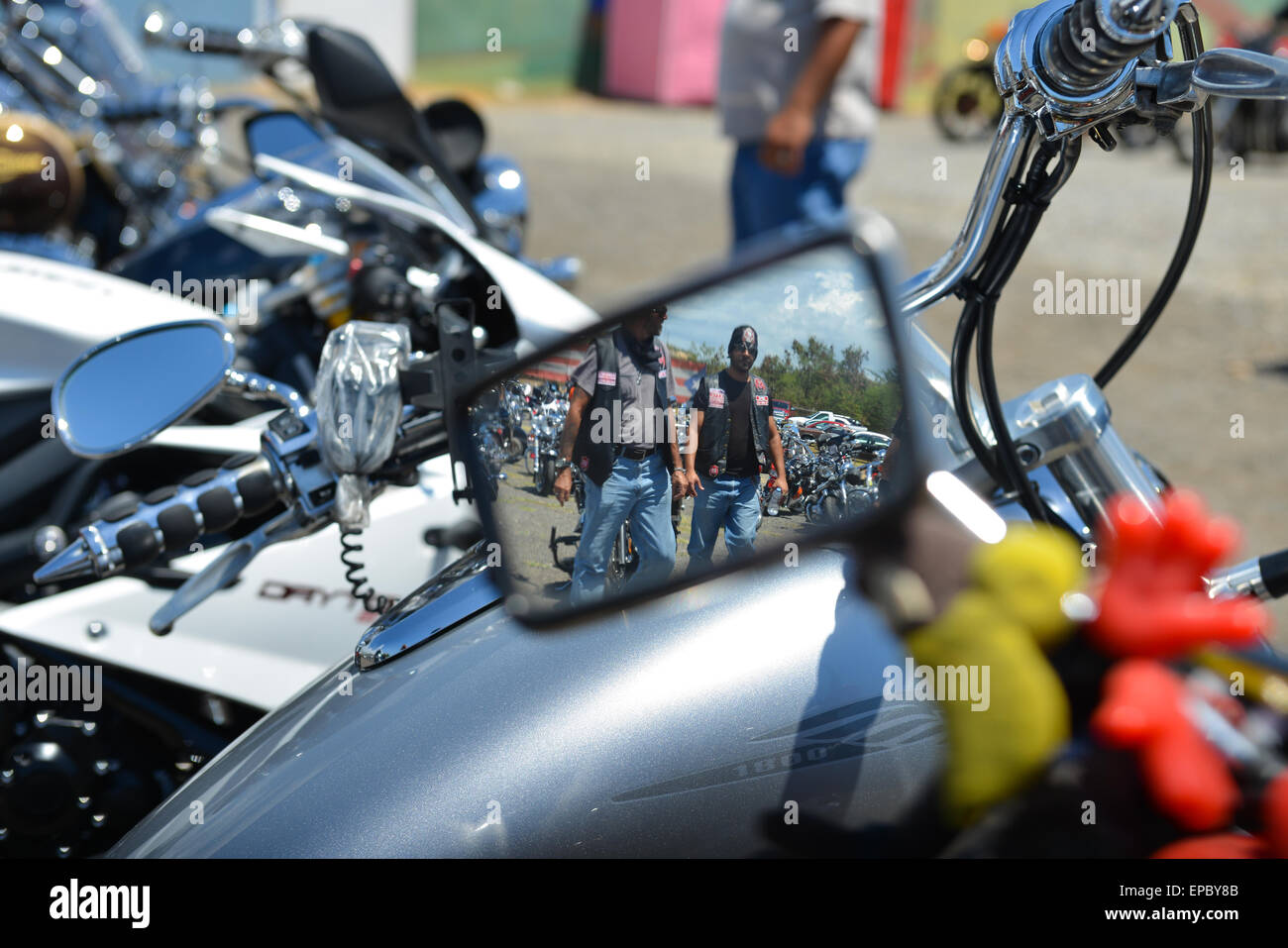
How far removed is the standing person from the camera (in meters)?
3.68

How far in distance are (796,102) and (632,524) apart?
305 cm

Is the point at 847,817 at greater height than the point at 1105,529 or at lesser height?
lesser

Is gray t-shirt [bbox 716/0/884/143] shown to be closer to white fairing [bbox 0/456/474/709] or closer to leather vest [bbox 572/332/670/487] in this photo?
white fairing [bbox 0/456/474/709]

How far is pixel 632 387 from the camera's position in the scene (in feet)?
2.81

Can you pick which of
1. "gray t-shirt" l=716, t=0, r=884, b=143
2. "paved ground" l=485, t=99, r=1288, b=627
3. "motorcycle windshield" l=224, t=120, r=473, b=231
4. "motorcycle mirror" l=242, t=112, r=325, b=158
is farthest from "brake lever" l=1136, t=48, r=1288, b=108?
"gray t-shirt" l=716, t=0, r=884, b=143

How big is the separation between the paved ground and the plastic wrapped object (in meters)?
1.29

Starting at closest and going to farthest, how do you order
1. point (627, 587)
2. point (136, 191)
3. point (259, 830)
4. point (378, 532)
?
1. point (627, 587)
2. point (259, 830)
3. point (378, 532)
4. point (136, 191)

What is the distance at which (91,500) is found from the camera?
5.82 ft

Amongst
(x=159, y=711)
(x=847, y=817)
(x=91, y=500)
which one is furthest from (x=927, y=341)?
(x=91, y=500)

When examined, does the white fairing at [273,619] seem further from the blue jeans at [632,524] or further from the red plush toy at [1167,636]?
the red plush toy at [1167,636]

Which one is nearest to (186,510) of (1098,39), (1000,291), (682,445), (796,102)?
(682,445)

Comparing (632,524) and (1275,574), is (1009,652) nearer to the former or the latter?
(632,524)

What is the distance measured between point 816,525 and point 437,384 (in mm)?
483
